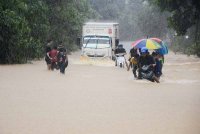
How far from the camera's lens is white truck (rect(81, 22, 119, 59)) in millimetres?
35188

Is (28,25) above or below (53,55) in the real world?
above

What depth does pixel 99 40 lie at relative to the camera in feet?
119

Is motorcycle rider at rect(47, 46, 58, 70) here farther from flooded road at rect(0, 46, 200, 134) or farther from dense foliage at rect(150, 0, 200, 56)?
dense foliage at rect(150, 0, 200, 56)

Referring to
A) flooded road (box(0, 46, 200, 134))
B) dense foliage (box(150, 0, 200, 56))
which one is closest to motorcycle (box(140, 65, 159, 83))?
flooded road (box(0, 46, 200, 134))

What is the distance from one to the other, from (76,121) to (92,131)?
0.98 metres

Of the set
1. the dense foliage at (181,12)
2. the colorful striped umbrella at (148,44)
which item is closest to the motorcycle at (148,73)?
the colorful striped umbrella at (148,44)

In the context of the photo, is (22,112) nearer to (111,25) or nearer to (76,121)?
(76,121)

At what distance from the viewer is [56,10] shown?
Result: 141ft

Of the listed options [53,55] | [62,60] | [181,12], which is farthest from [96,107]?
[181,12]

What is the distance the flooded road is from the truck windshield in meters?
15.8

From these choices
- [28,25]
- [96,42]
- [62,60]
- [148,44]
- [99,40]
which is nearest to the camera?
[148,44]

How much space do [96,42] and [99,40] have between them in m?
0.38

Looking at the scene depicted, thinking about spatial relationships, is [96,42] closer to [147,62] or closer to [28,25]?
[28,25]

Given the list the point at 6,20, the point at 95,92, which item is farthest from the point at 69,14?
the point at 95,92
